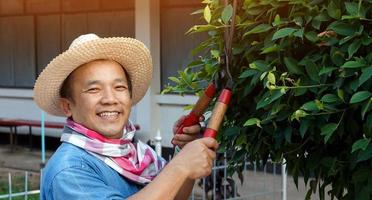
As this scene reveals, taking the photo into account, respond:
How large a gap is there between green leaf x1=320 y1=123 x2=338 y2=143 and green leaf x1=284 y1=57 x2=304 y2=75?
0.18 meters

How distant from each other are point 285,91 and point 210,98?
8.8 inches

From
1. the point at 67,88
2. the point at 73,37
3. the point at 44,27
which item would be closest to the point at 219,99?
the point at 67,88

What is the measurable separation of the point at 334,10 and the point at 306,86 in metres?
0.23

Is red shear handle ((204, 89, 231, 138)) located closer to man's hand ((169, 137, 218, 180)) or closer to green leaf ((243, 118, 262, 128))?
Result: man's hand ((169, 137, 218, 180))

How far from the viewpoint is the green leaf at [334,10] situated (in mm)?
1870

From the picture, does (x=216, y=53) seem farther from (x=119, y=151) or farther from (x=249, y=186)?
(x=249, y=186)

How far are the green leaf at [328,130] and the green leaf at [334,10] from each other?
31 centimetres

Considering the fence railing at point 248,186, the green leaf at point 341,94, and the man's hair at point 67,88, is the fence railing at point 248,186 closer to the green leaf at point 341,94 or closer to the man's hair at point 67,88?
the man's hair at point 67,88

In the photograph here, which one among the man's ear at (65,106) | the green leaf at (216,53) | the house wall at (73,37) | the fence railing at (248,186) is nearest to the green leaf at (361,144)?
the green leaf at (216,53)

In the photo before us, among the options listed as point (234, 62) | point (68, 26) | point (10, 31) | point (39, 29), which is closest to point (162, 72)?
point (68, 26)

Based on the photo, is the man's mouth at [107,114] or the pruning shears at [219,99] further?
the man's mouth at [107,114]

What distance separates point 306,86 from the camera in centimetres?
191

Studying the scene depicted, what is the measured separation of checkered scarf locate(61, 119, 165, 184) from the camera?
201 cm

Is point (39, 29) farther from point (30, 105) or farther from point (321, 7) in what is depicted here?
point (321, 7)
